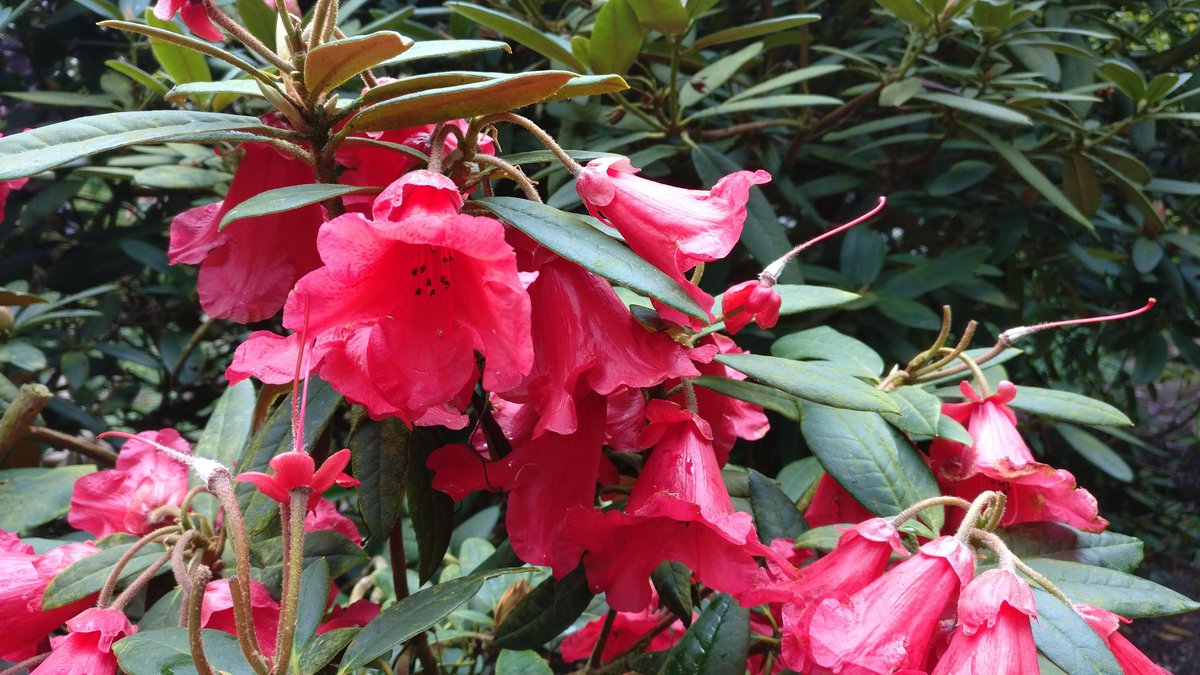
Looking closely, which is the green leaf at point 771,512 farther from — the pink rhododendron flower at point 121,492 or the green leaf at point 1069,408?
the pink rhododendron flower at point 121,492

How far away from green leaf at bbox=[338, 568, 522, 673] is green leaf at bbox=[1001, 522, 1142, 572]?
460mm

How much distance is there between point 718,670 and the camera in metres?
0.64

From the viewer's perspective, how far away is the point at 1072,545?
0.71 meters

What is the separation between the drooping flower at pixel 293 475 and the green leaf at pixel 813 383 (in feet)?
1.06

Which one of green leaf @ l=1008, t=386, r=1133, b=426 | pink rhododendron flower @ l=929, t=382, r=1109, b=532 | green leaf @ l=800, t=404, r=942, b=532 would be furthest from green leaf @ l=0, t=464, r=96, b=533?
green leaf @ l=1008, t=386, r=1133, b=426

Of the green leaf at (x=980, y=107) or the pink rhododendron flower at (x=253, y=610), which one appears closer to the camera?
the pink rhododendron flower at (x=253, y=610)

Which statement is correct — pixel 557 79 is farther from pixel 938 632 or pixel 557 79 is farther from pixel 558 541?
pixel 938 632

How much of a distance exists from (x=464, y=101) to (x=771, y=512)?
43 centimetres

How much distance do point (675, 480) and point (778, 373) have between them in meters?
0.12

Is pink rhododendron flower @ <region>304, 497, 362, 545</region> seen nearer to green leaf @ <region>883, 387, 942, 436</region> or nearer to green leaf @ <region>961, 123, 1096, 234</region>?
green leaf @ <region>883, 387, 942, 436</region>

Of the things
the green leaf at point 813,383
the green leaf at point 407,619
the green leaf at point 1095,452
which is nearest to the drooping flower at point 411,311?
the green leaf at point 407,619

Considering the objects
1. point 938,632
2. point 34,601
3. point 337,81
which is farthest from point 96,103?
point 938,632

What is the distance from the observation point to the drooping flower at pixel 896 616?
54cm

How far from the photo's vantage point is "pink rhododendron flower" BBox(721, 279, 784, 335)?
0.61m
